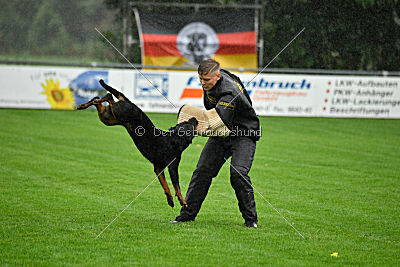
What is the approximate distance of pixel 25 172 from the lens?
36.4ft

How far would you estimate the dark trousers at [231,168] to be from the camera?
24.6 ft

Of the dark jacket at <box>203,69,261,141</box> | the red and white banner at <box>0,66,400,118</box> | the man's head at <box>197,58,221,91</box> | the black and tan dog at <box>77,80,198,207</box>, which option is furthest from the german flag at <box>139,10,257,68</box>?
the black and tan dog at <box>77,80,198,207</box>

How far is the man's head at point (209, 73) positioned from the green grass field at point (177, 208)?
1699mm

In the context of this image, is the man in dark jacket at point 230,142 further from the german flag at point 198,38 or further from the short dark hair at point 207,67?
the german flag at point 198,38

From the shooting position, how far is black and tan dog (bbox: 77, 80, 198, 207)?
580cm

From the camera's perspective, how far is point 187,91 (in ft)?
64.3

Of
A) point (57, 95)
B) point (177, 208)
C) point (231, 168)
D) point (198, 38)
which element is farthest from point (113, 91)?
point (198, 38)

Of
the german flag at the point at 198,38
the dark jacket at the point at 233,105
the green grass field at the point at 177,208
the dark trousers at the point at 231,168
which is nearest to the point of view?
the green grass field at the point at 177,208

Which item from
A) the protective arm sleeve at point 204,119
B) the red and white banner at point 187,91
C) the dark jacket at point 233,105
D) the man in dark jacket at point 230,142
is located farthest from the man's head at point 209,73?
the red and white banner at point 187,91

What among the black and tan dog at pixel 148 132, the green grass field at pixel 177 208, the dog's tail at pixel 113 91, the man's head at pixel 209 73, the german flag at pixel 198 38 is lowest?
the green grass field at pixel 177 208

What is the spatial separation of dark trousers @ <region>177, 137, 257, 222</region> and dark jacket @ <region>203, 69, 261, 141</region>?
131 millimetres

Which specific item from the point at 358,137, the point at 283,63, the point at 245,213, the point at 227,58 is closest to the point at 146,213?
the point at 245,213

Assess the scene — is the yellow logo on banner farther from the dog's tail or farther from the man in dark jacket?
the dog's tail

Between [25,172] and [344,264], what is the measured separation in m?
6.62
